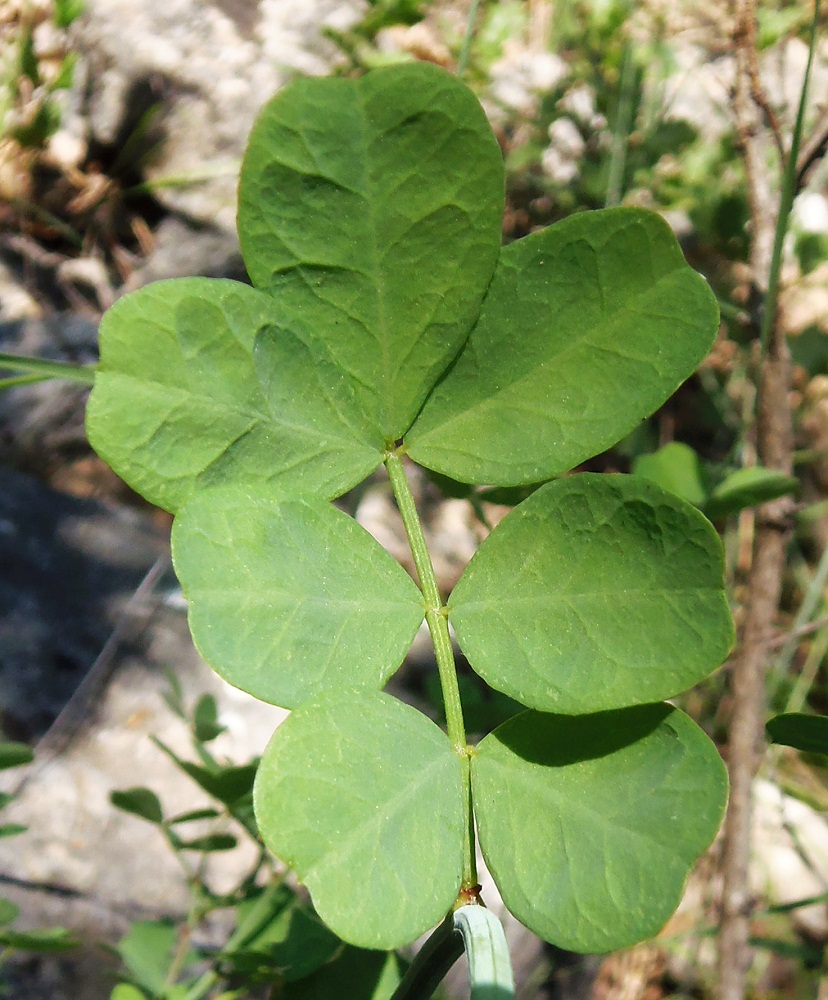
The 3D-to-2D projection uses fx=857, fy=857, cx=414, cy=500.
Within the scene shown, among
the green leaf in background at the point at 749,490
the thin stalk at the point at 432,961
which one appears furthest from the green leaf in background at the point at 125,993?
the green leaf in background at the point at 749,490

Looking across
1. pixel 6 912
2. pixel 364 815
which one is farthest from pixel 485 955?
pixel 6 912

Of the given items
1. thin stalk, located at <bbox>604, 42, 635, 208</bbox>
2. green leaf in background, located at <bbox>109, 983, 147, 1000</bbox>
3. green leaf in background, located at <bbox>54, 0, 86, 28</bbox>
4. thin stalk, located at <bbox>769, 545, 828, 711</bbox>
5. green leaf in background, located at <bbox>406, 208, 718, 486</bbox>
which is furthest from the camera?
green leaf in background, located at <bbox>54, 0, 86, 28</bbox>

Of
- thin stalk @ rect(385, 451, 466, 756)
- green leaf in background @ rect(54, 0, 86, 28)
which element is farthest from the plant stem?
green leaf in background @ rect(54, 0, 86, 28)

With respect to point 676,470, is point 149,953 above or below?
below

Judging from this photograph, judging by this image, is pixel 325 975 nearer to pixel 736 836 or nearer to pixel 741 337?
pixel 736 836

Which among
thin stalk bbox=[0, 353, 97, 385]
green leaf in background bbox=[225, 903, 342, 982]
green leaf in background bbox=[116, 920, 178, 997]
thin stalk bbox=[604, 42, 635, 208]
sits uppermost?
thin stalk bbox=[0, 353, 97, 385]

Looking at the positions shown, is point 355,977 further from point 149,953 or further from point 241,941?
point 149,953

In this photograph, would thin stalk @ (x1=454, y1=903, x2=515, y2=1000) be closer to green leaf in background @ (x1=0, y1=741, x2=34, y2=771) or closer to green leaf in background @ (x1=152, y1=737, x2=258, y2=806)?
green leaf in background @ (x1=152, y1=737, x2=258, y2=806)
